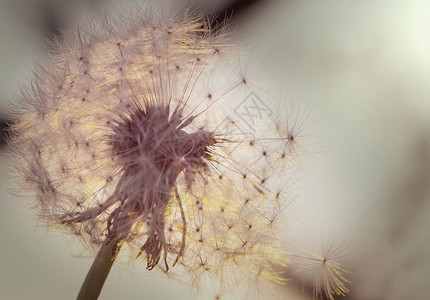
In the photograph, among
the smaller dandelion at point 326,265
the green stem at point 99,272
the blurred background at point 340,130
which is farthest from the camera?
the blurred background at point 340,130

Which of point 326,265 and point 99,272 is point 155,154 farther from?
point 326,265

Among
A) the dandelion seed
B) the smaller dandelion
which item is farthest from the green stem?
the smaller dandelion

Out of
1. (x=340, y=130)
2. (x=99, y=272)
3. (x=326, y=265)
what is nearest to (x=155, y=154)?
(x=99, y=272)

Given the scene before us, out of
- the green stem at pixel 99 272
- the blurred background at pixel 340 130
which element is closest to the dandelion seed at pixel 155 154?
the green stem at pixel 99 272

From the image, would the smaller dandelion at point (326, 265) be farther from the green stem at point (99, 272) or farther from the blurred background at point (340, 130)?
the green stem at point (99, 272)

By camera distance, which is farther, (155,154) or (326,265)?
(326,265)

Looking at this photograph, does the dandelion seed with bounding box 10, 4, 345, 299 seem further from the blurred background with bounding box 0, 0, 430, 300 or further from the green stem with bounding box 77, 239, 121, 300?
the blurred background with bounding box 0, 0, 430, 300

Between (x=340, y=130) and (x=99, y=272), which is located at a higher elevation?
(x=340, y=130)
